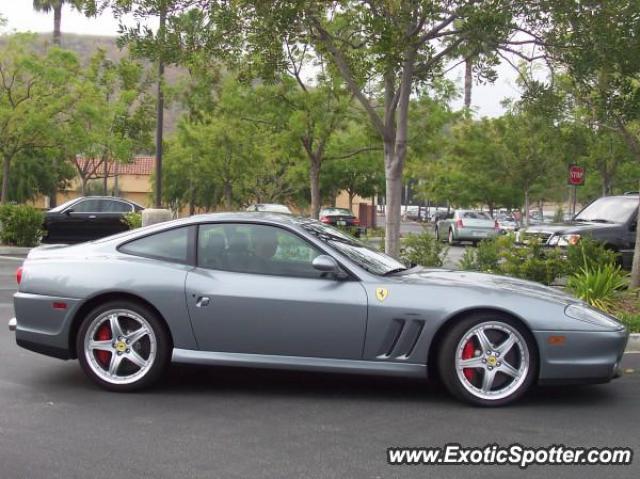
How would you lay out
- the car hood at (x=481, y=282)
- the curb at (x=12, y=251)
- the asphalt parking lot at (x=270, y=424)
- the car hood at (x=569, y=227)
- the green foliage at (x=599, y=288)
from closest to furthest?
the asphalt parking lot at (x=270, y=424) < the car hood at (x=481, y=282) < the green foliage at (x=599, y=288) < the car hood at (x=569, y=227) < the curb at (x=12, y=251)

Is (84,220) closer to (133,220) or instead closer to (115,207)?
(115,207)

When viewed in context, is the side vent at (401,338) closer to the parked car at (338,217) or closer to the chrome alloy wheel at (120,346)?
the chrome alloy wheel at (120,346)

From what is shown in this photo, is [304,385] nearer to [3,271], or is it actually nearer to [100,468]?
[100,468]

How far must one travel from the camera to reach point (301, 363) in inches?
214

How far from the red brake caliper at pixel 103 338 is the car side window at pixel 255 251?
81 cm

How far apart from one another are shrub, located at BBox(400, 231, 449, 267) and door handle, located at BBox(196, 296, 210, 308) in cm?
694

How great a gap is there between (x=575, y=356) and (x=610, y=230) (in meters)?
8.37

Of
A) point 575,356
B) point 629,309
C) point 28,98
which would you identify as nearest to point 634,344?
point 629,309

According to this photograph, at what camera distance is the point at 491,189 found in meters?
37.7

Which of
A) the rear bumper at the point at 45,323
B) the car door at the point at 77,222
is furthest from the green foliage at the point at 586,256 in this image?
the car door at the point at 77,222

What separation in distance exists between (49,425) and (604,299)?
21.2 ft

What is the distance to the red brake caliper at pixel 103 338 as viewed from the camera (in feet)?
18.5

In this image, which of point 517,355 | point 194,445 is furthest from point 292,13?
point 194,445

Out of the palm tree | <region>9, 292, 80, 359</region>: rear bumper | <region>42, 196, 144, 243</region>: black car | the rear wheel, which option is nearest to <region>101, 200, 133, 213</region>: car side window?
<region>42, 196, 144, 243</region>: black car
